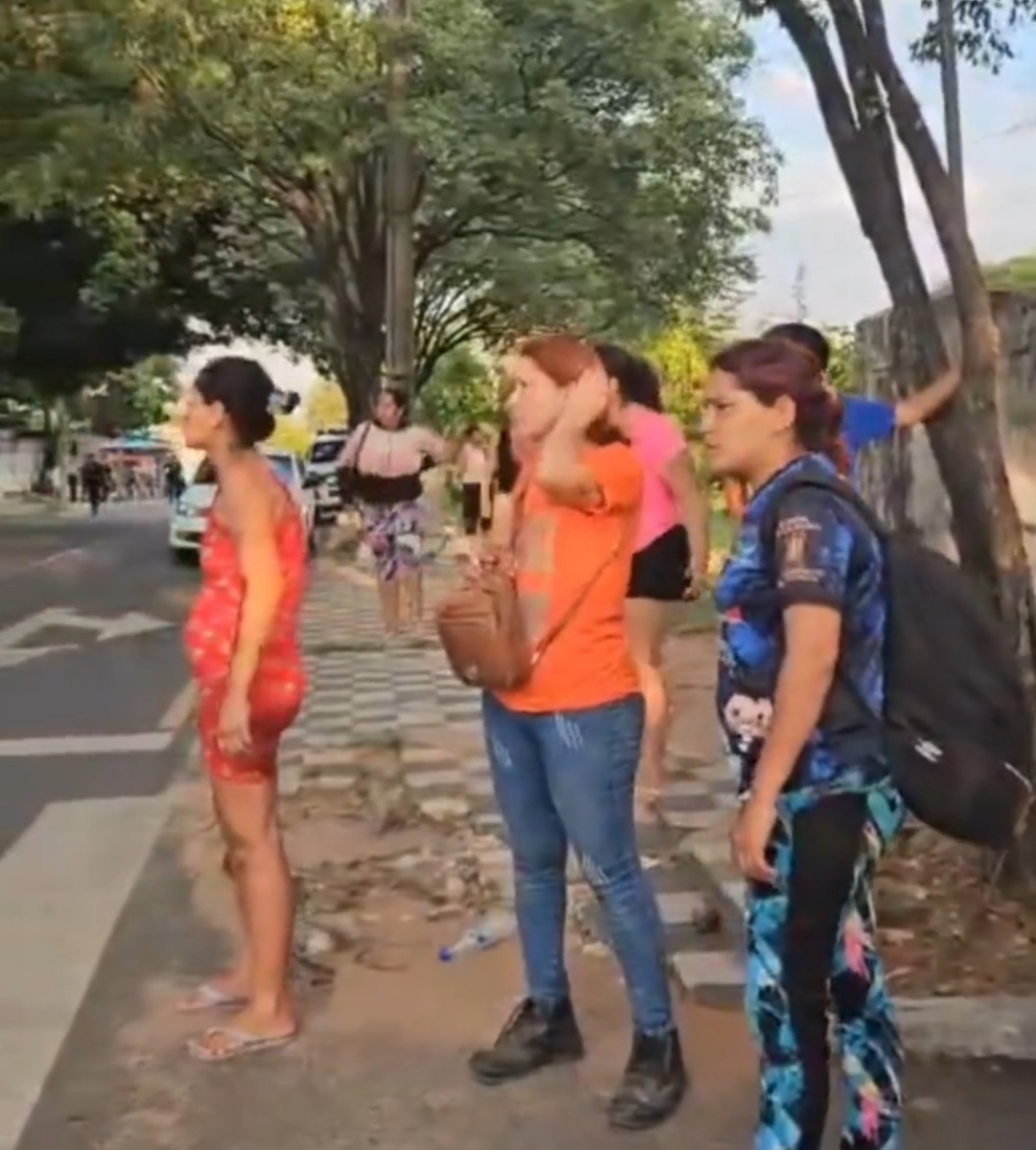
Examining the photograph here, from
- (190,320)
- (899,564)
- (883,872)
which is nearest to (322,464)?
(190,320)

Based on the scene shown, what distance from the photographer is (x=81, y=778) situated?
915cm

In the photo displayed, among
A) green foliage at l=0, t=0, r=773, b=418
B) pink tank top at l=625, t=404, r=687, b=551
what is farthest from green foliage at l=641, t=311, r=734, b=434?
pink tank top at l=625, t=404, r=687, b=551

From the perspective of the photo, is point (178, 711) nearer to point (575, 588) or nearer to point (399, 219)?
point (575, 588)

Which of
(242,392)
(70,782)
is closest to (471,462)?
(70,782)

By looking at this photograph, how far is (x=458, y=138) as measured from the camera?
24.1m

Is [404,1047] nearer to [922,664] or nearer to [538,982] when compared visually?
[538,982]

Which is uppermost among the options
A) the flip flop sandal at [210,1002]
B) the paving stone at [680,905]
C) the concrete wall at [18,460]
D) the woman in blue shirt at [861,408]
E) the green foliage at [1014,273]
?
the green foliage at [1014,273]

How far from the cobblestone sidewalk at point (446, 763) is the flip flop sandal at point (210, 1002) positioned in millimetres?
1022

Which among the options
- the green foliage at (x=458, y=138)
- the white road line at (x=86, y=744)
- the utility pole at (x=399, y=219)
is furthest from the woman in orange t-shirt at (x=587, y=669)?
the utility pole at (x=399, y=219)

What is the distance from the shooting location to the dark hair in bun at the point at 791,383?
147 inches

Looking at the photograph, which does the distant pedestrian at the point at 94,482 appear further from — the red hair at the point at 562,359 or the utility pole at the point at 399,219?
the red hair at the point at 562,359

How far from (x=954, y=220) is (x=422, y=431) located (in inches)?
310

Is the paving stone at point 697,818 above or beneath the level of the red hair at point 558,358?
beneath

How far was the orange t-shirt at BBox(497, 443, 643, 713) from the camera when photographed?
456 centimetres
